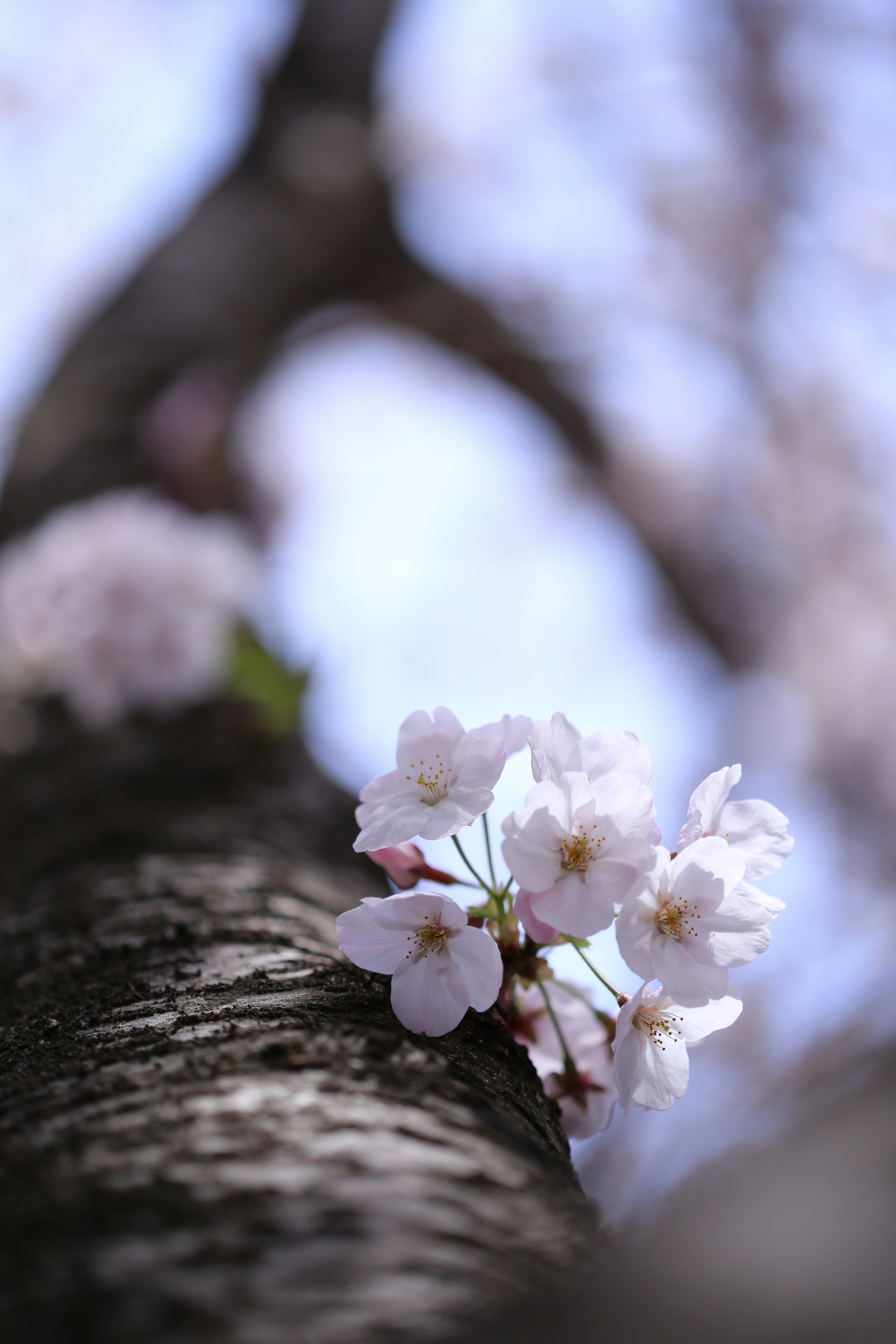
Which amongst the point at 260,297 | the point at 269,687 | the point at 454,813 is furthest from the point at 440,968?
the point at 260,297

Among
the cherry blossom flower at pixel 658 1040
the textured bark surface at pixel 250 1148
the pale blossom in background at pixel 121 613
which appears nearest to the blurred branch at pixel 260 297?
the pale blossom in background at pixel 121 613

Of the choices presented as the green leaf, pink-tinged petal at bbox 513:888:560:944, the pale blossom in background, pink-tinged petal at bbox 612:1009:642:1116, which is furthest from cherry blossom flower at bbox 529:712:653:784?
the pale blossom in background

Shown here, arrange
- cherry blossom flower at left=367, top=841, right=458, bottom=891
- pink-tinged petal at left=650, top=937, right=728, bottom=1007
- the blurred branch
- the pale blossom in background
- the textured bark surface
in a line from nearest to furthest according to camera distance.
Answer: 1. the textured bark surface
2. pink-tinged petal at left=650, top=937, right=728, bottom=1007
3. cherry blossom flower at left=367, top=841, right=458, bottom=891
4. the pale blossom in background
5. the blurred branch

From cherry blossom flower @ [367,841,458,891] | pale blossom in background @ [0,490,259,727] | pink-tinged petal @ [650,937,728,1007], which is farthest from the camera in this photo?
pale blossom in background @ [0,490,259,727]

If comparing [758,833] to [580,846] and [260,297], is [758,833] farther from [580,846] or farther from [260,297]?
[260,297]

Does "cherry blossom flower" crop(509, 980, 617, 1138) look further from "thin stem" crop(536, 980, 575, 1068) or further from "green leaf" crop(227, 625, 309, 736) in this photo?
"green leaf" crop(227, 625, 309, 736)

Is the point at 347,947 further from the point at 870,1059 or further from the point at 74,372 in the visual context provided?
the point at 74,372

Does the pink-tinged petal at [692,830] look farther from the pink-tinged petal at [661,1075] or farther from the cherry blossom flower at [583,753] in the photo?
the pink-tinged petal at [661,1075]
